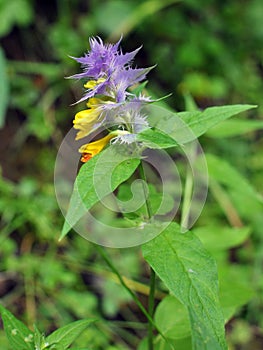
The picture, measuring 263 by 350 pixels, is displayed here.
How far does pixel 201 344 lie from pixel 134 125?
0.34 meters

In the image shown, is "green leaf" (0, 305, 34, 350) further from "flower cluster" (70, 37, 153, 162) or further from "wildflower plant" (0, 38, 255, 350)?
"flower cluster" (70, 37, 153, 162)

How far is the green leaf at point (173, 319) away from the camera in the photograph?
97 cm

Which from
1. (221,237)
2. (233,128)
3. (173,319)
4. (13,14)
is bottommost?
(221,237)

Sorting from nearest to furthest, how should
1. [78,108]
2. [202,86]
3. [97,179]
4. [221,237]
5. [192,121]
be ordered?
[97,179]
[192,121]
[221,237]
[78,108]
[202,86]

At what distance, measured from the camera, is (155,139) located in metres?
0.72

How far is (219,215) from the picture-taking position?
1.84 metres

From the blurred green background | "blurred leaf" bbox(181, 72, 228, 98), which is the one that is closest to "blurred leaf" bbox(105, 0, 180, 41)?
the blurred green background

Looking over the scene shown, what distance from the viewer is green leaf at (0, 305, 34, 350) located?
781 millimetres

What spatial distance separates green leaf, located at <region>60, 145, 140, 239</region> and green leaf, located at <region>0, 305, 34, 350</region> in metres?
0.18

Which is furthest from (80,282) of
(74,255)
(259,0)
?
(259,0)

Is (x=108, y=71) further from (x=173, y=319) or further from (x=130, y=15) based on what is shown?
(x=130, y=15)

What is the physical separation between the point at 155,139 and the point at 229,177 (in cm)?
55

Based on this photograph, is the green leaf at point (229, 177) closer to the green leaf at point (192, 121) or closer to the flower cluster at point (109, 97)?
the green leaf at point (192, 121)

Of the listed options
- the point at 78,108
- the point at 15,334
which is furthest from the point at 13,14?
the point at 15,334
